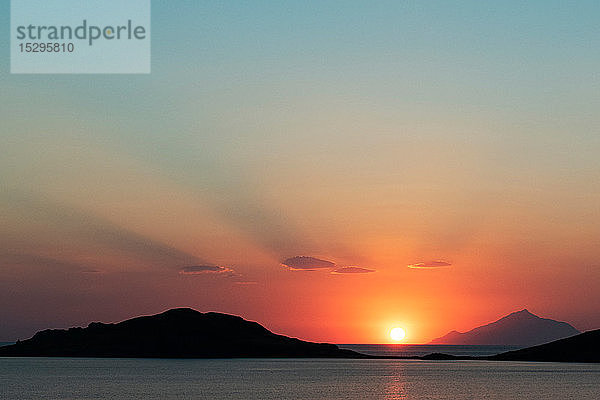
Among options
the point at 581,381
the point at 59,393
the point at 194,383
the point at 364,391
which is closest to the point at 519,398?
the point at 364,391

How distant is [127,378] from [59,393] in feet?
140

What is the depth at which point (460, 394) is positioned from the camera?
12325cm

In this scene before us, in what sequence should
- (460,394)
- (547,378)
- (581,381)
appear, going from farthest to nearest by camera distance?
1. (547,378)
2. (581,381)
3. (460,394)

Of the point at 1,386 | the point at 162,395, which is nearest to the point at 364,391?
the point at 162,395

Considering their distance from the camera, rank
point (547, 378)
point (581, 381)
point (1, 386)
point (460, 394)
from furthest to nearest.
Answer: point (547, 378)
point (581, 381)
point (1, 386)
point (460, 394)

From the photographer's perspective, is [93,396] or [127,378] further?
[127,378]

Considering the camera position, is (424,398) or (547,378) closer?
(424,398)

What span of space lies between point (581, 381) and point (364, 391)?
178 feet

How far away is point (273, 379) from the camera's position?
160m

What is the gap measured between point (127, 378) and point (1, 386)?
2922 cm

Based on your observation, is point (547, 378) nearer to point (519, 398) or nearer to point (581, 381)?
point (581, 381)

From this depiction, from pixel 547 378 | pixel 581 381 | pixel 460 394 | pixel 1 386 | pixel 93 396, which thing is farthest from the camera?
A: pixel 547 378

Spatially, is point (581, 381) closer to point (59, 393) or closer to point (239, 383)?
point (239, 383)

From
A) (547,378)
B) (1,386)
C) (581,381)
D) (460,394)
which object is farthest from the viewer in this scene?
(547,378)
